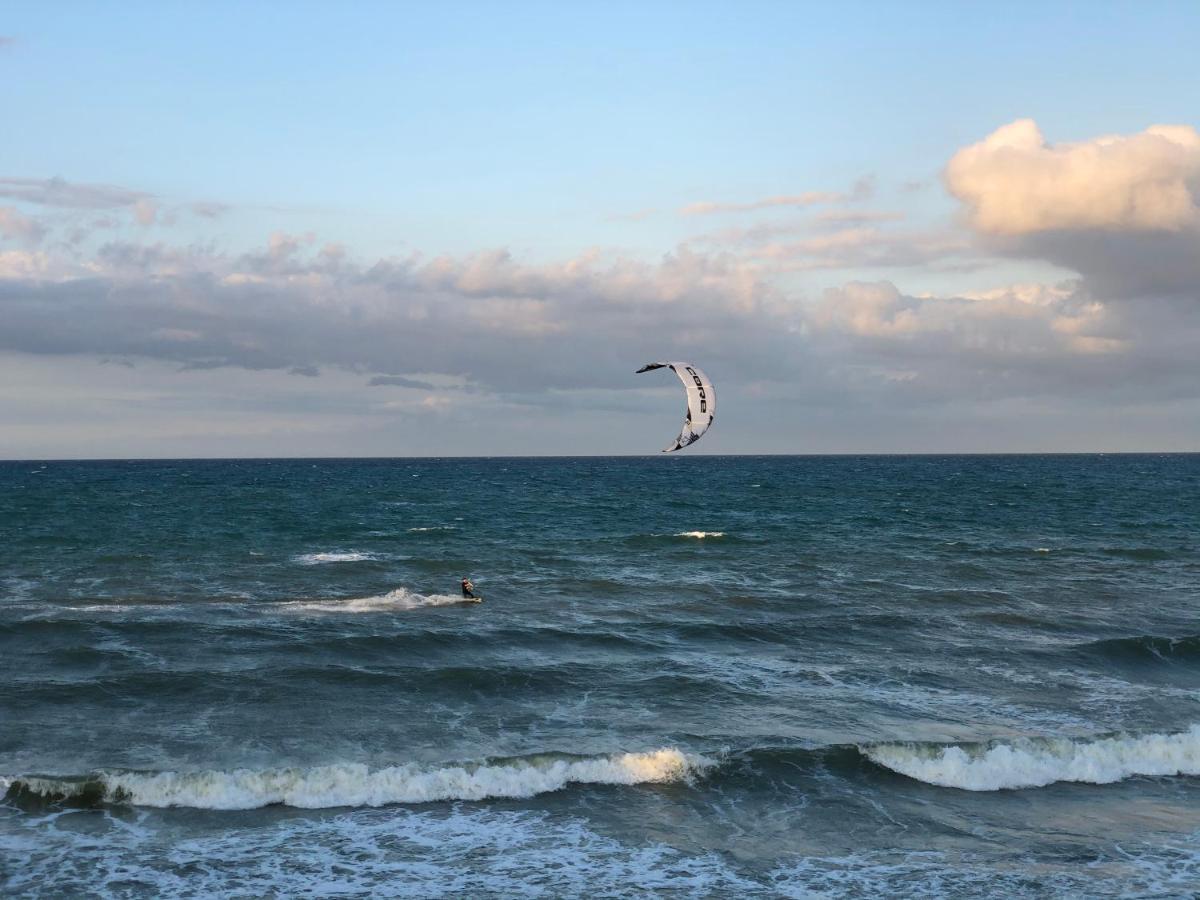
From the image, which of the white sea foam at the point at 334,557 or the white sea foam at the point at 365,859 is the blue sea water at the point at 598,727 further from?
the white sea foam at the point at 334,557

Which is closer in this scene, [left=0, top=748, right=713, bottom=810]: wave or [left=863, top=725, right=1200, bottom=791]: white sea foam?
[left=0, top=748, right=713, bottom=810]: wave

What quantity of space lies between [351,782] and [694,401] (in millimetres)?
14235

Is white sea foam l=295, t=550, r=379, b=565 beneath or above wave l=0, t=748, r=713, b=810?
above

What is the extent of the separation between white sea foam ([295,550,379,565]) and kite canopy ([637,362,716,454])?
2844 centimetres

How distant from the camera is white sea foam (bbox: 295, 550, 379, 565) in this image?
54125 mm

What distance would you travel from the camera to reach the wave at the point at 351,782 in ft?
70.9

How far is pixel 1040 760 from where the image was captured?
79.3ft

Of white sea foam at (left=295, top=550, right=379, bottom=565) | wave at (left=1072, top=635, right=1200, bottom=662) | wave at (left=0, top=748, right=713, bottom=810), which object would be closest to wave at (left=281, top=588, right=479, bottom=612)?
white sea foam at (left=295, top=550, right=379, bottom=565)

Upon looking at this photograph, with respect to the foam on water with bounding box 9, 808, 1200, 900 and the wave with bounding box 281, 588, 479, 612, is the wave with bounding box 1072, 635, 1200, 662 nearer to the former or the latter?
the foam on water with bounding box 9, 808, 1200, 900

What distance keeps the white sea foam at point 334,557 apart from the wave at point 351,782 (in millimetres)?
31735

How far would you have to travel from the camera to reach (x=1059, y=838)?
20.2 m

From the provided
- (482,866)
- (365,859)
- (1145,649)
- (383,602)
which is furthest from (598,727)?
(1145,649)

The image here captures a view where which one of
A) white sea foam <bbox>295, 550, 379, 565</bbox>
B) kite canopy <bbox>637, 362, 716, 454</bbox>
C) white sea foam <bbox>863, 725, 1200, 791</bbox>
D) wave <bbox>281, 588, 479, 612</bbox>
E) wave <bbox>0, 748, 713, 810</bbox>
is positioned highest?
kite canopy <bbox>637, 362, 716, 454</bbox>

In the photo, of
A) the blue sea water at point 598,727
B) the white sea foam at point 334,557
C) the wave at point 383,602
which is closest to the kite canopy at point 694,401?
the blue sea water at point 598,727
